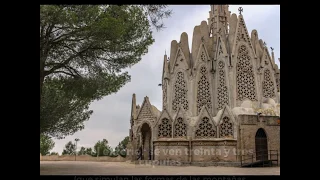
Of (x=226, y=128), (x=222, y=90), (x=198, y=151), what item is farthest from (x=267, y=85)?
(x=198, y=151)

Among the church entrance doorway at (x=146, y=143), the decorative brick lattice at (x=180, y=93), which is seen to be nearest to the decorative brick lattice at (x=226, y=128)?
the decorative brick lattice at (x=180, y=93)

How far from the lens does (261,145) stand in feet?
68.8

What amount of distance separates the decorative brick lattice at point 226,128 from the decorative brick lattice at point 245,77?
7.72 ft

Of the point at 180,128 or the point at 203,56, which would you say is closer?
the point at 180,128

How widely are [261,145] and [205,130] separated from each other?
3.67 m

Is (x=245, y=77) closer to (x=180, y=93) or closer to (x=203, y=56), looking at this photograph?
(x=203, y=56)

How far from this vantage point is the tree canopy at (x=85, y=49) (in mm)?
11570

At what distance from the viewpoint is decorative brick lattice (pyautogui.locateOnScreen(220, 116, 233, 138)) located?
20688 mm
